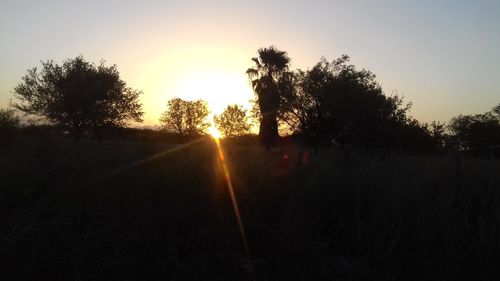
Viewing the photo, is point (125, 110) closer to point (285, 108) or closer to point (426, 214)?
point (285, 108)

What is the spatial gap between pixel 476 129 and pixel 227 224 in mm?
73173

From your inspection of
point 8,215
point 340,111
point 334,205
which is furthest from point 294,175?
point 340,111

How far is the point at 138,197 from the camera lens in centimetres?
480

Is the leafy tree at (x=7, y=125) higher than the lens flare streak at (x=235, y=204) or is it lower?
higher

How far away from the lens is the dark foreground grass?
3.87 metres

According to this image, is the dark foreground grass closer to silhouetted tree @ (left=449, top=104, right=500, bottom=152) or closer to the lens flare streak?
the lens flare streak

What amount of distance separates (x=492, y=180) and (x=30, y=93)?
139 feet

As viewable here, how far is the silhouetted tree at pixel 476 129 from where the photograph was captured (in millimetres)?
64925

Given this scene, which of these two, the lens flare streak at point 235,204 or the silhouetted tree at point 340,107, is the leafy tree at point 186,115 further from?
the lens flare streak at point 235,204

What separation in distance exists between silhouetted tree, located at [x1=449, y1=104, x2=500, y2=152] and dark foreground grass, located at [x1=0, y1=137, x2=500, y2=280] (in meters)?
61.5

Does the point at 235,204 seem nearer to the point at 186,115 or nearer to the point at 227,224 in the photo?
the point at 227,224

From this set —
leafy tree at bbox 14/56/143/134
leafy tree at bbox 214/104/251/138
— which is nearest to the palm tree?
leafy tree at bbox 14/56/143/134

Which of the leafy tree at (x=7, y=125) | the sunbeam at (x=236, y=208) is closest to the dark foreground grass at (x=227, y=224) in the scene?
the sunbeam at (x=236, y=208)

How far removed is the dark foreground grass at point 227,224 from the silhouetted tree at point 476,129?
61.5m
